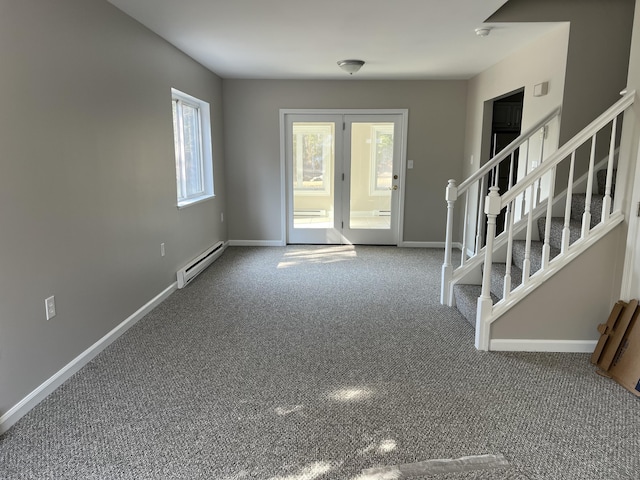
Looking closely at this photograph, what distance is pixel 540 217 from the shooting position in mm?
3869

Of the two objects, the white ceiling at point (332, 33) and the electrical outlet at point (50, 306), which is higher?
the white ceiling at point (332, 33)

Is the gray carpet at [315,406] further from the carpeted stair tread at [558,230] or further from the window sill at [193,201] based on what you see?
the window sill at [193,201]

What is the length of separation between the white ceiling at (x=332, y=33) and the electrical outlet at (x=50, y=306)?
6.63 feet

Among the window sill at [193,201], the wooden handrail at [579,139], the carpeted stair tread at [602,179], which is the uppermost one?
the wooden handrail at [579,139]

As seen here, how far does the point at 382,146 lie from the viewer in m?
6.39

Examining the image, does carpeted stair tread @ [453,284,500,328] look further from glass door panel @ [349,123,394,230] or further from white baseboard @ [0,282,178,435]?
glass door panel @ [349,123,394,230]

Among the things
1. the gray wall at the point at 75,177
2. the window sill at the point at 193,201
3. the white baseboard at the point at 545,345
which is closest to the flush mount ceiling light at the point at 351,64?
the gray wall at the point at 75,177

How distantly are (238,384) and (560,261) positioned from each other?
2141 millimetres

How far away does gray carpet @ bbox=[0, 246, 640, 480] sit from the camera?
76.5 inches

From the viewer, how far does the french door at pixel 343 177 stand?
20.8 ft

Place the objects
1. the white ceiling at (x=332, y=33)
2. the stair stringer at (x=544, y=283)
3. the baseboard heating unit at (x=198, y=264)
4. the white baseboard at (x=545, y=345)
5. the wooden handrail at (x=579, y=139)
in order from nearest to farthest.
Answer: the wooden handrail at (x=579, y=139)
the stair stringer at (x=544, y=283)
the white baseboard at (x=545, y=345)
the white ceiling at (x=332, y=33)
the baseboard heating unit at (x=198, y=264)

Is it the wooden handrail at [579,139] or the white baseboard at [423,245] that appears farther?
the white baseboard at [423,245]

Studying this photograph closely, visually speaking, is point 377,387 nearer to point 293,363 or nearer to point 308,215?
point 293,363

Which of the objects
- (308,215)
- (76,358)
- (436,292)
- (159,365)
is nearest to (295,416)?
(159,365)
